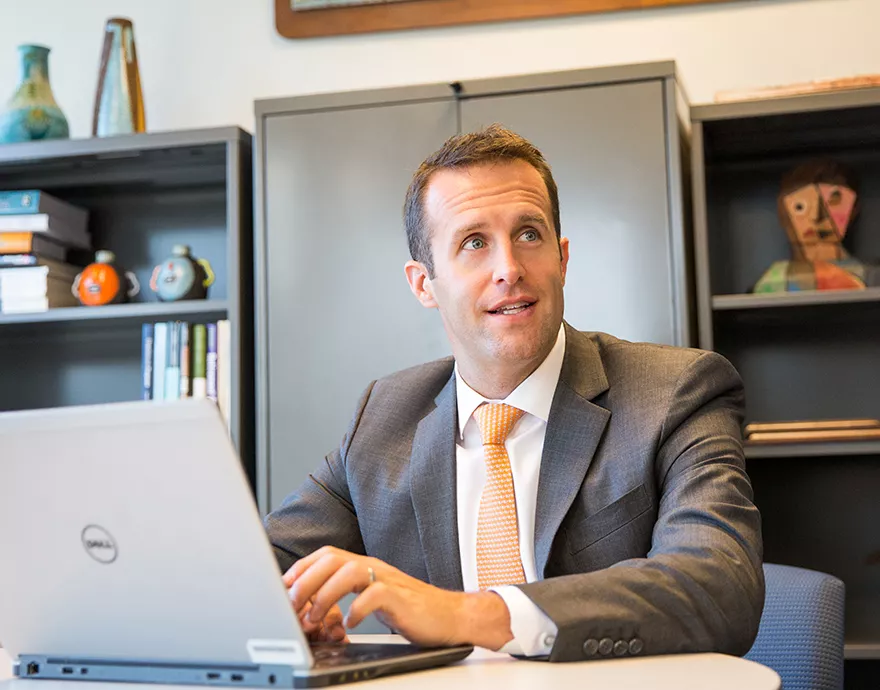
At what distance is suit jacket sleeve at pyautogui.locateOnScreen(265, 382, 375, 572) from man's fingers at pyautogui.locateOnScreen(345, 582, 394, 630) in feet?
2.03

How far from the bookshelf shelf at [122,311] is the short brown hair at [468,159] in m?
1.05

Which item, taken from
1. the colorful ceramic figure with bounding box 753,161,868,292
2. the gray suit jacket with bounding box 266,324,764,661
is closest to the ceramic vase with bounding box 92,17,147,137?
the gray suit jacket with bounding box 266,324,764,661

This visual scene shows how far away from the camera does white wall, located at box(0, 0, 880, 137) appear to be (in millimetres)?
2895

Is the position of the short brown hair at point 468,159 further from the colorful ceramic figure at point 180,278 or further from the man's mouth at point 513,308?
the colorful ceramic figure at point 180,278

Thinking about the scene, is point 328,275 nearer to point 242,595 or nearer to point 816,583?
point 816,583

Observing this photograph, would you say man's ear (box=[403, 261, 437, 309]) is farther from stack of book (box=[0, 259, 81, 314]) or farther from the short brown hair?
stack of book (box=[0, 259, 81, 314])

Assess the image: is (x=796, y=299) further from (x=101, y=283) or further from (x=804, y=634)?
(x=101, y=283)

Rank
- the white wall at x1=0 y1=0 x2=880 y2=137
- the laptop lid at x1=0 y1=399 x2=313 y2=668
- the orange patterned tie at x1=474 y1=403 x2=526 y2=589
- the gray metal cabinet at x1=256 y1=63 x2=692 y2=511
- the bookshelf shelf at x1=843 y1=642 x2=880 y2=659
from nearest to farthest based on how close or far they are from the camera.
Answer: the laptop lid at x1=0 y1=399 x2=313 y2=668
the orange patterned tie at x1=474 y1=403 x2=526 y2=589
the bookshelf shelf at x1=843 y1=642 x2=880 y2=659
the gray metal cabinet at x1=256 y1=63 x2=692 y2=511
the white wall at x1=0 y1=0 x2=880 y2=137

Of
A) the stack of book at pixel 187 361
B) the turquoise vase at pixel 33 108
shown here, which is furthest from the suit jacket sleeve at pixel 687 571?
the turquoise vase at pixel 33 108

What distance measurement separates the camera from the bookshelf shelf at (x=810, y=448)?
2.48 metres

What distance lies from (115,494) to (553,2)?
236 cm

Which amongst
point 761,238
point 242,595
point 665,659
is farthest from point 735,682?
point 761,238

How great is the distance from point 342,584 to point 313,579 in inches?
1.5

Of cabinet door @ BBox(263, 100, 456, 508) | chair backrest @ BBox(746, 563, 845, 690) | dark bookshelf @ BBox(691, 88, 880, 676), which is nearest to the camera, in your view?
chair backrest @ BBox(746, 563, 845, 690)
